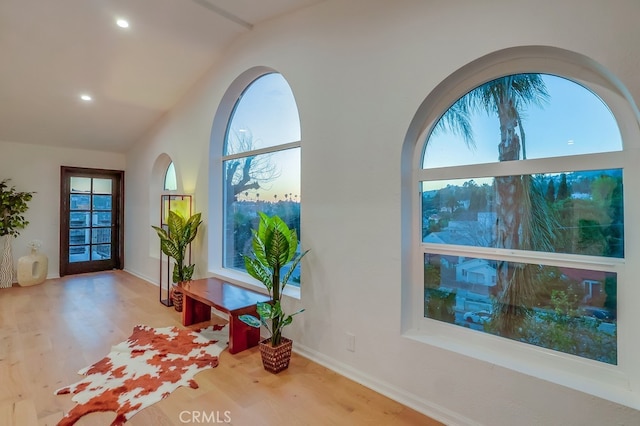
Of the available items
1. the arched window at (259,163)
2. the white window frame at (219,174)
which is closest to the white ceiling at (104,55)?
the white window frame at (219,174)

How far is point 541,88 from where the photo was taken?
70.6 inches

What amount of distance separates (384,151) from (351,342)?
148 centimetres

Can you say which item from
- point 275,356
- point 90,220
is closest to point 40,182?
point 90,220

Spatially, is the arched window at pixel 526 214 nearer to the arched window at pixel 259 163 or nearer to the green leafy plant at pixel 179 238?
the arched window at pixel 259 163

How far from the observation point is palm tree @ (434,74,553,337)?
1.79 metres

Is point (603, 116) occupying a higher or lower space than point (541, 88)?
lower

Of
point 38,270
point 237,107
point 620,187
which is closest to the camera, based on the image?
point 620,187

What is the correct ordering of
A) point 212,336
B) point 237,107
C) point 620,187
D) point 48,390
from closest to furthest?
point 620,187 < point 48,390 < point 212,336 < point 237,107

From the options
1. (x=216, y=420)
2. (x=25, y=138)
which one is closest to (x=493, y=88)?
(x=216, y=420)

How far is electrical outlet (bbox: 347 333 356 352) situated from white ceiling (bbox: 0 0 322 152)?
9.35ft

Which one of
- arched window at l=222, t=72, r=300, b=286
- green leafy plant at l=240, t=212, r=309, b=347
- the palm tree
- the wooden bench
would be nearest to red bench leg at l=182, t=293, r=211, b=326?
the wooden bench

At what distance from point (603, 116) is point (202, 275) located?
4.09 metres

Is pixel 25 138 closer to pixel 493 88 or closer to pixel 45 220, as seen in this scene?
pixel 45 220

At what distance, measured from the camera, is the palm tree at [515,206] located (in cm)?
179
